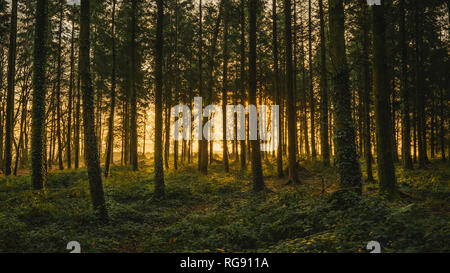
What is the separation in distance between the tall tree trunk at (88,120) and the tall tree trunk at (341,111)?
8.21 metres

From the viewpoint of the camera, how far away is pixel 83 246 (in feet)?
20.2

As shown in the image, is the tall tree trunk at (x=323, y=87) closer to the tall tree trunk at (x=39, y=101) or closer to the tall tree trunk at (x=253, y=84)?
the tall tree trunk at (x=253, y=84)

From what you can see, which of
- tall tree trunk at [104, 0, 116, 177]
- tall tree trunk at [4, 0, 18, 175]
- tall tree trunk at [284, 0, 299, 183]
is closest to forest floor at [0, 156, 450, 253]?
tall tree trunk at [284, 0, 299, 183]

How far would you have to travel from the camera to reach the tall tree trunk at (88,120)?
8.18 m

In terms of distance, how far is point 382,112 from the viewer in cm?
861

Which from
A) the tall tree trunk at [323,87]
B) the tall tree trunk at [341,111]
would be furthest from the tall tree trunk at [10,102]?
the tall tree trunk at [323,87]

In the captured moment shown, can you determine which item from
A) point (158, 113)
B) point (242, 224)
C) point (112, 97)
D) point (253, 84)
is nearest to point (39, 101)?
point (158, 113)

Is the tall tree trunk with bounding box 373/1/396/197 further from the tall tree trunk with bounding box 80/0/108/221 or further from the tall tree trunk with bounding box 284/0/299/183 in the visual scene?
the tall tree trunk with bounding box 80/0/108/221

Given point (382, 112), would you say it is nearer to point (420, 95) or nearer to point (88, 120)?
point (88, 120)

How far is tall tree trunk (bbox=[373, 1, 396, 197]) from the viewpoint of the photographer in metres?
8.55

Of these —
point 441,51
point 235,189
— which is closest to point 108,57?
point 235,189

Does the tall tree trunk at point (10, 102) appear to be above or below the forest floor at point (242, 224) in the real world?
above

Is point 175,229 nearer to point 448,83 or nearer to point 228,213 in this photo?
point 228,213

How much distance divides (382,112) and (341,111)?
176 centimetres
